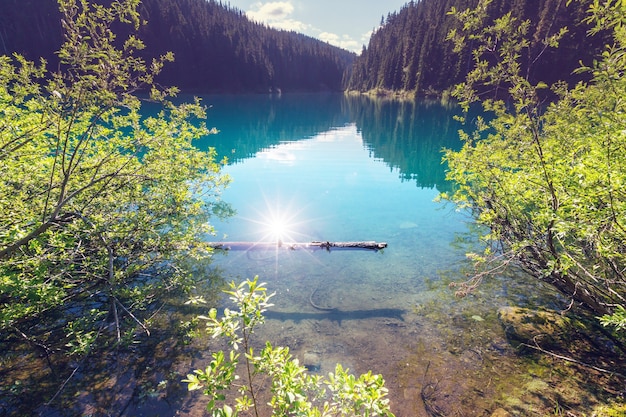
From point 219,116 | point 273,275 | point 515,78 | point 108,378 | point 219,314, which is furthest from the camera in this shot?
point 219,116

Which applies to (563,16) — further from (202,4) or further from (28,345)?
(202,4)

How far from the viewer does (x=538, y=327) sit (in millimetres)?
8852

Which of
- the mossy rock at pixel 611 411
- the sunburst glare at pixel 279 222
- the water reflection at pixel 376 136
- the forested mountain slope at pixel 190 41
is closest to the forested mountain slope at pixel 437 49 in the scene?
the water reflection at pixel 376 136

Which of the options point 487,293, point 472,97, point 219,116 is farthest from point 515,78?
point 219,116

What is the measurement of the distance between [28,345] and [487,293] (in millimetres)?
14537

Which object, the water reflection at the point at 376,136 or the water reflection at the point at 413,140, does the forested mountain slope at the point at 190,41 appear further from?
the water reflection at the point at 413,140

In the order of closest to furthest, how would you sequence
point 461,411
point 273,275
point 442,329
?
point 461,411 → point 442,329 → point 273,275

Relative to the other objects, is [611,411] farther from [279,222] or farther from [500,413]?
[279,222]

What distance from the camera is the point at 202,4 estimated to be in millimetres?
160750

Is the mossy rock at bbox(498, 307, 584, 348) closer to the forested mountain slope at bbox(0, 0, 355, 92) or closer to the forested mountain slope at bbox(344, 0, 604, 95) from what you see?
the forested mountain slope at bbox(344, 0, 604, 95)

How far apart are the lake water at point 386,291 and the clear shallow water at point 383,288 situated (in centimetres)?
4

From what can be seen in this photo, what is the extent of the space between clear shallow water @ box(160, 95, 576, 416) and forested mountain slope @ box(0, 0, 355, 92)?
408 ft

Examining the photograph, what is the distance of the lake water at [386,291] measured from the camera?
24.7 feet

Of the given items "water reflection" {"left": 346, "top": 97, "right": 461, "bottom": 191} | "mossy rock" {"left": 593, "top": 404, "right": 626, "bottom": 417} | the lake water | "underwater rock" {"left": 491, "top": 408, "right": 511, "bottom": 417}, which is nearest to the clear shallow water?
the lake water
